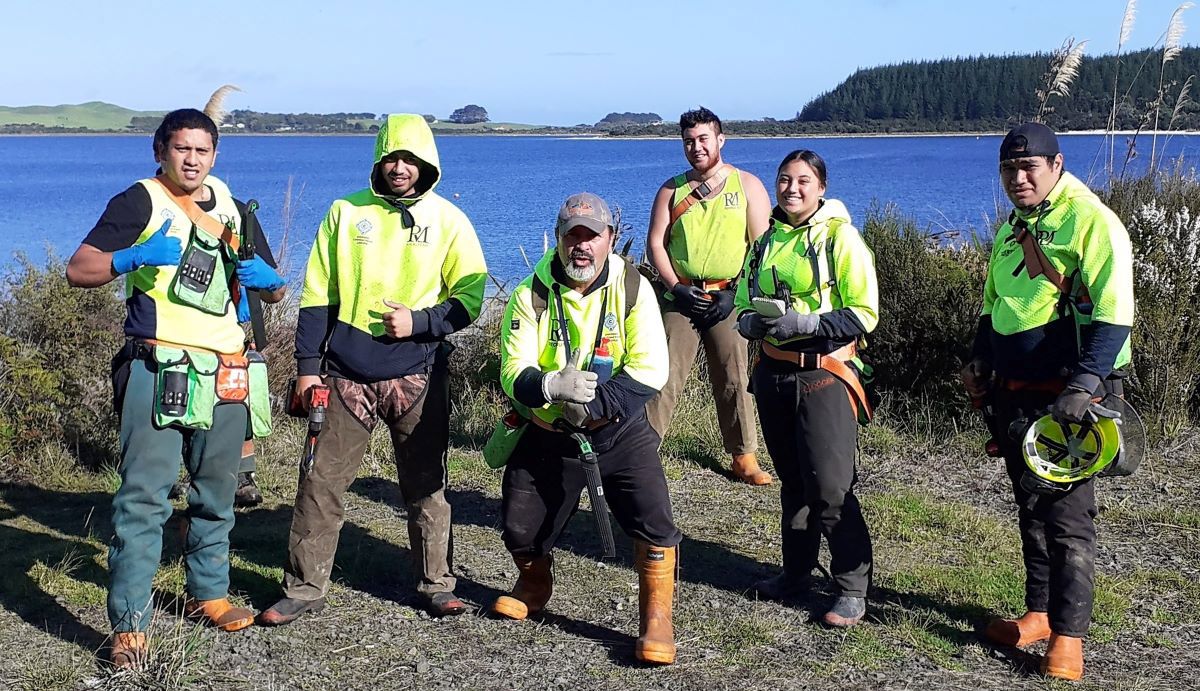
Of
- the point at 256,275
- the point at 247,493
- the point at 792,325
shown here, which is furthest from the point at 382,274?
the point at 247,493

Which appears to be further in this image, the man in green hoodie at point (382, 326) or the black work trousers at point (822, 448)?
the black work trousers at point (822, 448)

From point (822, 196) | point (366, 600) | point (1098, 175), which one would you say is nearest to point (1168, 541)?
point (822, 196)

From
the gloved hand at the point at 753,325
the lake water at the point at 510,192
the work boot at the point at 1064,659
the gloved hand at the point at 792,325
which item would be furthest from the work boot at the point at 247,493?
the work boot at the point at 1064,659

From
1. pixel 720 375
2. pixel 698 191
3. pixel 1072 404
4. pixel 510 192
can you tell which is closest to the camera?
pixel 1072 404

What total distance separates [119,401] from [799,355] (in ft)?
9.03

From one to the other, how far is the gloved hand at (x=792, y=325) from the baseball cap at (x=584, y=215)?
871mm

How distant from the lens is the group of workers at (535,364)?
423 centimetres

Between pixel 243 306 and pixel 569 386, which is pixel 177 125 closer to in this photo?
pixel 243 306

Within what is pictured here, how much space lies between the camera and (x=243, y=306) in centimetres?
471

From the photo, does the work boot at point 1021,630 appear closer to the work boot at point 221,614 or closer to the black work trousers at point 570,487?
the black work trousers at point 570,487

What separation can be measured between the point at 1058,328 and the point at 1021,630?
127cm

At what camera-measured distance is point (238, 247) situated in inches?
175

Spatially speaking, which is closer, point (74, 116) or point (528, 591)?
point (528, 591)

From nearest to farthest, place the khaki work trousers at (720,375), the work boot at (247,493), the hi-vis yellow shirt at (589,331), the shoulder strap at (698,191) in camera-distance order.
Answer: the hi-vis yellow shirt at (589,331)
the work boot at (247,493)
the shoulder strap at (698,191)
the khaki work trousers at (720,375)
